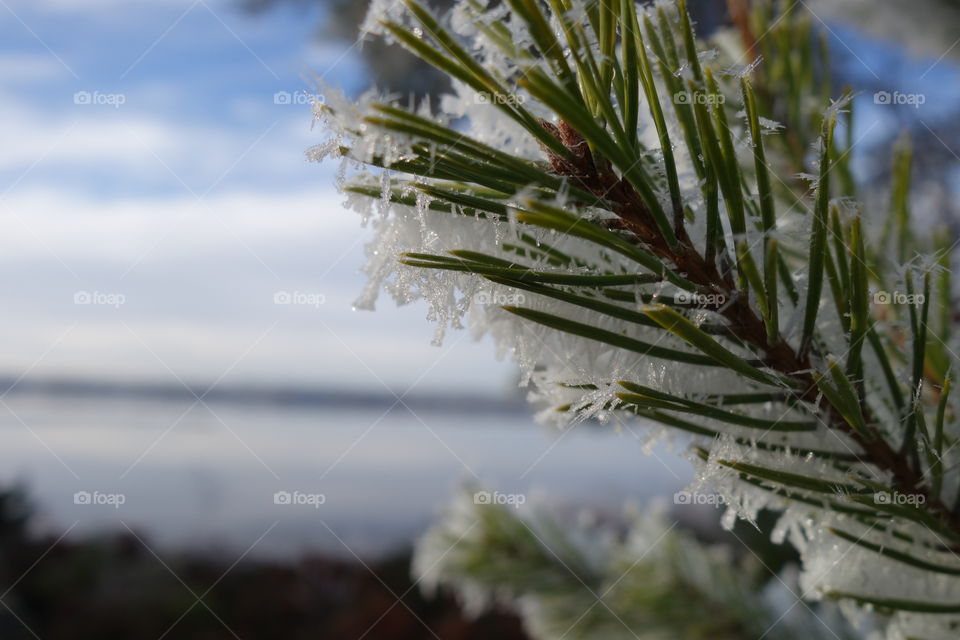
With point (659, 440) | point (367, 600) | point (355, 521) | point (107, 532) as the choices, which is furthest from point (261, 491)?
point (659, 440)

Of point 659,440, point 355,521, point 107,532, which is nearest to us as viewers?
point 659,440

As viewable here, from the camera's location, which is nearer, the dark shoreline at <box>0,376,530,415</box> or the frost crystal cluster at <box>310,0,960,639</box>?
the frost crystal cluster at <box>310,0,960,639</box>

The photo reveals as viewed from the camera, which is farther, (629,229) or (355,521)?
(355,521)

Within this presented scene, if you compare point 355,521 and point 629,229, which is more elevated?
point 629,229

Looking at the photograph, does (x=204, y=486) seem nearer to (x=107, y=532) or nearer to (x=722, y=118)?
(x=107, y=532)

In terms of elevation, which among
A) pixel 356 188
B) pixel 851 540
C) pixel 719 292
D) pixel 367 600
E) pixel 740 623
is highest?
pixel 356 188

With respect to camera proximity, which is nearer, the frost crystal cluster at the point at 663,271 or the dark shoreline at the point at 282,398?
the frost crystal cluster at the point at 663,271

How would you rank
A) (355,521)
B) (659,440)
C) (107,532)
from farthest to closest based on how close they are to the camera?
(355,521)
(107,532)
(659,440)

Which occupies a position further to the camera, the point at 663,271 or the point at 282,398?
the point at 282,398
